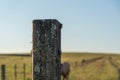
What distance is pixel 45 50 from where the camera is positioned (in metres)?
4.96

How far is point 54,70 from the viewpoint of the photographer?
4.96 m

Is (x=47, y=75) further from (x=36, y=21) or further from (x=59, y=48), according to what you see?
(x=36, y=21)

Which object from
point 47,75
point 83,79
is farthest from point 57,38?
point 83,79

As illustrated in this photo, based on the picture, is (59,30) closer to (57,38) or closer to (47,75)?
(57,38)

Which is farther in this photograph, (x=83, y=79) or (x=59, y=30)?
(x=83, y=79)

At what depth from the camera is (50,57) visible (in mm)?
4961

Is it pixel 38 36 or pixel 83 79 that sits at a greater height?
pixel 38 36

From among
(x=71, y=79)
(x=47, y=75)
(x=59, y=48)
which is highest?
(x=59, y=48)

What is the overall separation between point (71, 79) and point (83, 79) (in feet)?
2.52

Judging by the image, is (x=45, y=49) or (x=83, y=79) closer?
(x=45, y=49)

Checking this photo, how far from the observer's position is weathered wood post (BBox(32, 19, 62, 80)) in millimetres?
4941

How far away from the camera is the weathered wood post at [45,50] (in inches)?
195

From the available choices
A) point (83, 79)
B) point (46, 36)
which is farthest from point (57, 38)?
point (83, 79)

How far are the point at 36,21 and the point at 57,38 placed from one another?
1.23ft
